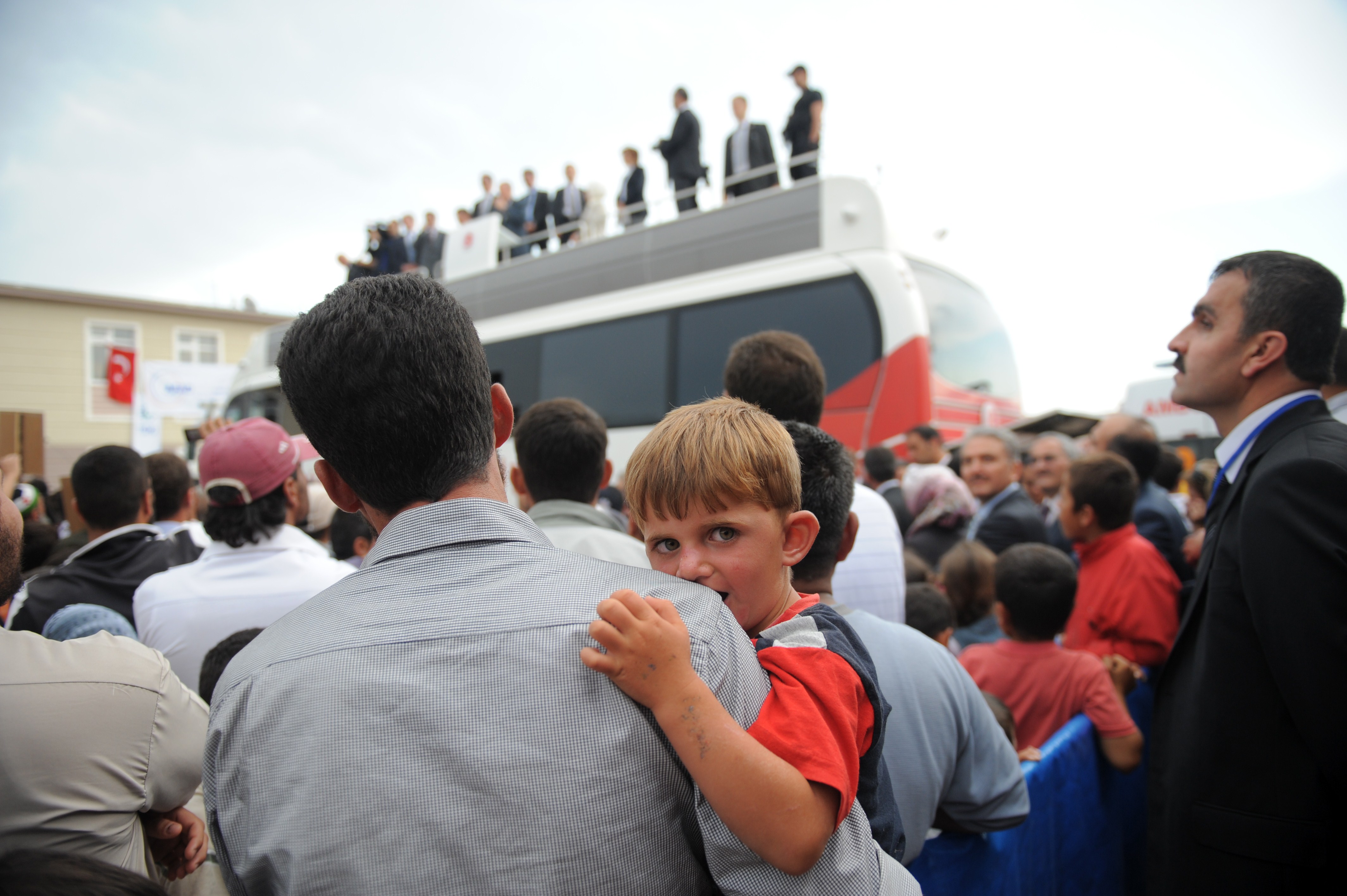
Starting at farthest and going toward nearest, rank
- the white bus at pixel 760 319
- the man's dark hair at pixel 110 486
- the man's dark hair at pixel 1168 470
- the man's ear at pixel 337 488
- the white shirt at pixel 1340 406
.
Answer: the white bus at pixel 760 319, the man's dark hair at pixel 1168 470, the man's dark hair at pixel 110 486, the white shirt at pixel 1340 406, the man's ear at pixel 337 488

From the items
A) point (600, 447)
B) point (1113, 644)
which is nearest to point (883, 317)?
point (1113, 644)

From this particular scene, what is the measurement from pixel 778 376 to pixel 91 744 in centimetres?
192

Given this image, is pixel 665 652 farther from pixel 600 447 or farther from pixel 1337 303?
pixel 1337 303

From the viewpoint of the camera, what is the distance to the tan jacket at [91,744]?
3.98 ft

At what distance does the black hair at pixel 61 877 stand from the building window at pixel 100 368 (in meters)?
24.7

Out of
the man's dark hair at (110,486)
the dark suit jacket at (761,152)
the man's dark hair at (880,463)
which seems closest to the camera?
the man's dark hair at (110,486)

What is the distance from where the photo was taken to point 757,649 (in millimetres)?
1106

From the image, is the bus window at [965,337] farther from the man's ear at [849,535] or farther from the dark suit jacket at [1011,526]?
the man's ear at [849,535]

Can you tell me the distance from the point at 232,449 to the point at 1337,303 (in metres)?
3.47

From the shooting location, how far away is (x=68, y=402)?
20844mm

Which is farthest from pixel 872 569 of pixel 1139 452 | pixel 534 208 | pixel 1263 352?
pixel 534 208

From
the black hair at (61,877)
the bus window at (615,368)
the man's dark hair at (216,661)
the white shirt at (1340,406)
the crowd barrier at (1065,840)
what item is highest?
the bus window at (615,368)

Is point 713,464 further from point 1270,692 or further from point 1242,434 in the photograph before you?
point 1242,434

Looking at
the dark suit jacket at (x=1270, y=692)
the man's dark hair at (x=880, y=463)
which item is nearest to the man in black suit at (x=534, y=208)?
the man's dark hair at (x=880, y=463)
